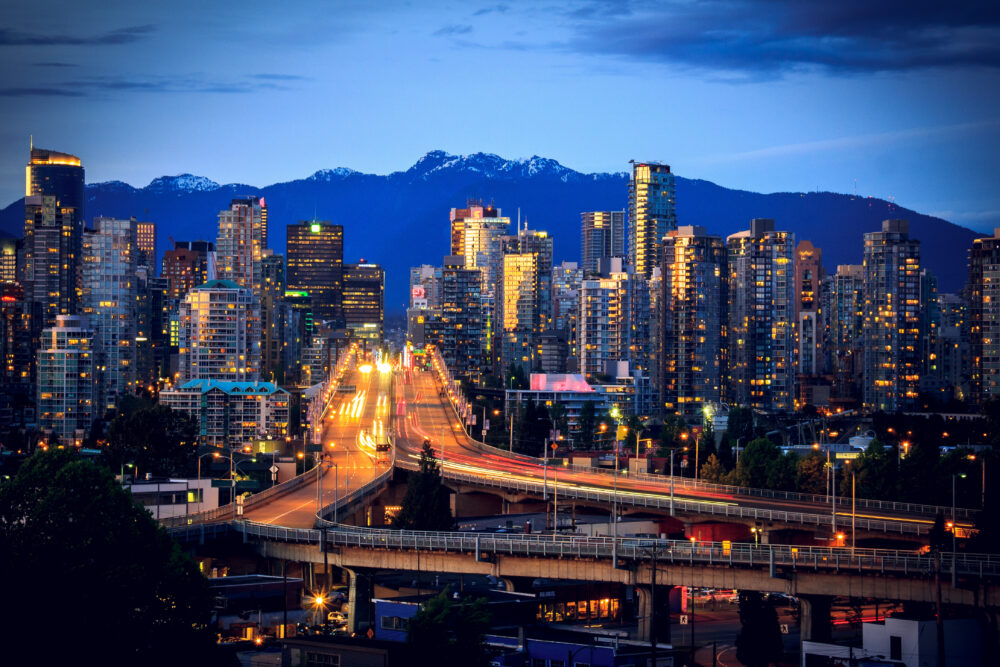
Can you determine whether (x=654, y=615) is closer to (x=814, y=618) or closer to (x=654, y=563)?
(x=654, y=563)

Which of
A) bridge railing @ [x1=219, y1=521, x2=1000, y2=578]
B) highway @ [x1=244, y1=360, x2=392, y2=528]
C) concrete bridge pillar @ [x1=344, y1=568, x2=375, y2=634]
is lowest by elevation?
concrete bridge pillar @ [x1=344, y1=568, x2=375, y2=634]

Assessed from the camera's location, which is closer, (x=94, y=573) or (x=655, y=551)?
(x=94, y=573)

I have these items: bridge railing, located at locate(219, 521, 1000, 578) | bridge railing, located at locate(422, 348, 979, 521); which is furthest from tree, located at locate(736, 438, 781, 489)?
bridge railing, located at locate(219, 521, 1000, 578)

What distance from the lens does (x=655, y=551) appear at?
75750 millimetres

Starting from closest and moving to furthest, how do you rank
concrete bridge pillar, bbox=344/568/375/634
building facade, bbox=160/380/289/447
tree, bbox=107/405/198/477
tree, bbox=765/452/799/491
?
1. concrete bridge pillar, bbox=344/568/375/634
2. tree, bbox=765/452/799/491
3. tree, bbox=107/405/198/477
4. building facade, bbox=160/380/289/447

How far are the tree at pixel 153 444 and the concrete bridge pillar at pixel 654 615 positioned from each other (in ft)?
235

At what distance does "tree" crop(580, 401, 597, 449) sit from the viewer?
606 ft

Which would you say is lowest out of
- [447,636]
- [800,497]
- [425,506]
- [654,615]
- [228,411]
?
[654,615]

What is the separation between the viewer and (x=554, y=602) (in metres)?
85.9

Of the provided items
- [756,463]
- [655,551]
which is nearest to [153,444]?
[756,463]

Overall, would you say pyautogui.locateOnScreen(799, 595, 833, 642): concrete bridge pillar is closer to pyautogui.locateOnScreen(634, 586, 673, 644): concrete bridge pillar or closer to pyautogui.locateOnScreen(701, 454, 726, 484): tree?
pyautogui.locateOnScreen(634, 586, 673, 644): concrete bridge pillar

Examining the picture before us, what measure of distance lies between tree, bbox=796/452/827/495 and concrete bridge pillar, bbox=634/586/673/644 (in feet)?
183

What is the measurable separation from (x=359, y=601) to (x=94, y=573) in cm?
2104

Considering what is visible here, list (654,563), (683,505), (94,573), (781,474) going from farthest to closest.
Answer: (781,474)
(683,505)
(654,563)
(94,573)
